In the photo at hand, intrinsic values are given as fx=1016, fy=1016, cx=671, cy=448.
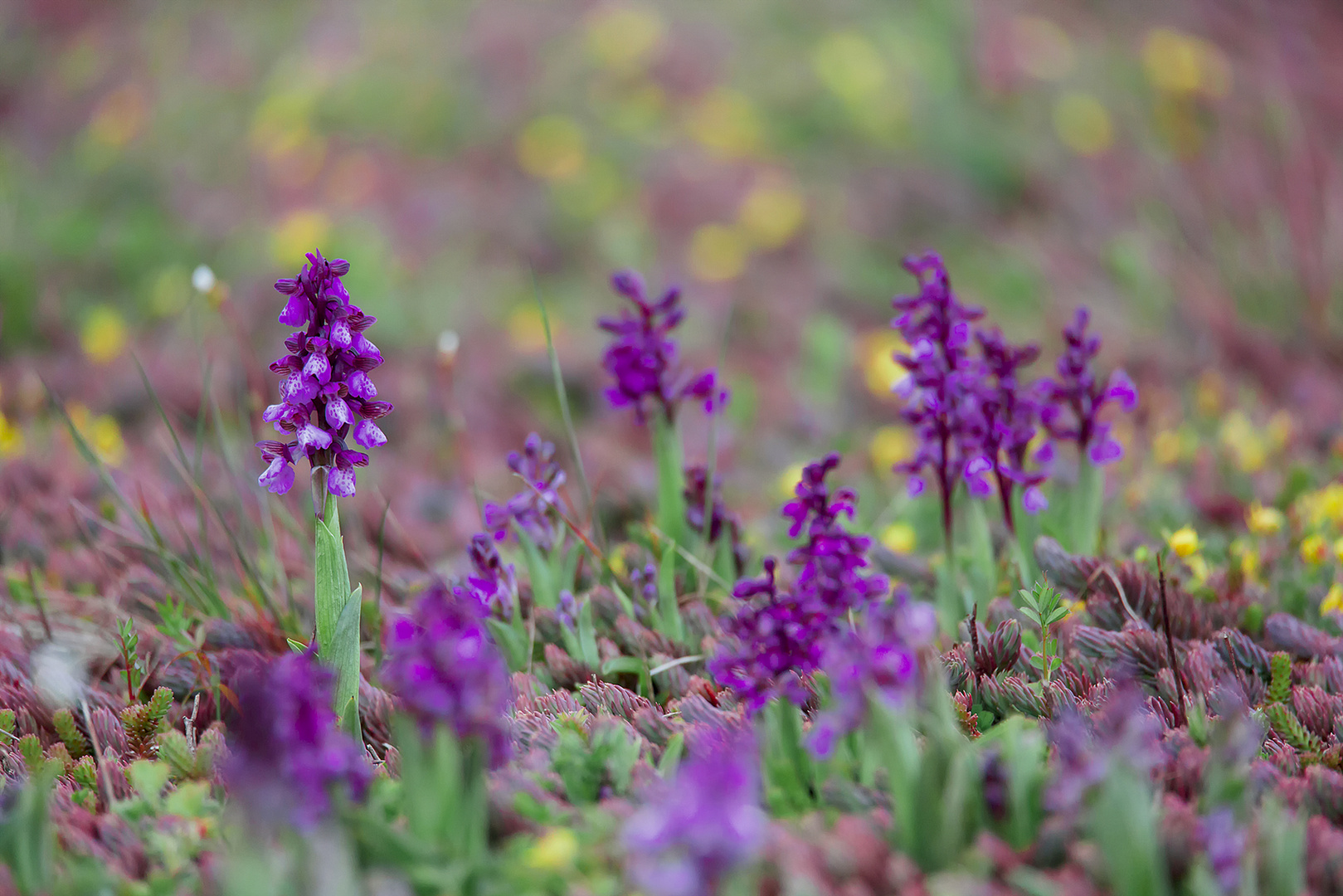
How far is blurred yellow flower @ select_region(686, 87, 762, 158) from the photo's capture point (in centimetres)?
552

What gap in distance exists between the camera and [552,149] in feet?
18.0

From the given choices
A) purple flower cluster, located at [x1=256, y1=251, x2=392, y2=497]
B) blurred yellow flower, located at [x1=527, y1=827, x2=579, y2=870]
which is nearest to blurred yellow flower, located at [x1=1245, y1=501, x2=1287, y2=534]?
blurred yellow flower, located at [x1=527, y1=827, x2=579, y2=870]

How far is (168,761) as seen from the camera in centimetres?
188

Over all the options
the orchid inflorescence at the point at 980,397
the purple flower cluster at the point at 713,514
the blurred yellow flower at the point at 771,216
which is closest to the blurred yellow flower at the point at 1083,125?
the blurred yellow flower at the point at 771,216

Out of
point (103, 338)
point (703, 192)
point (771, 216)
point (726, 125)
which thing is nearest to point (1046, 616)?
point (771, 216)

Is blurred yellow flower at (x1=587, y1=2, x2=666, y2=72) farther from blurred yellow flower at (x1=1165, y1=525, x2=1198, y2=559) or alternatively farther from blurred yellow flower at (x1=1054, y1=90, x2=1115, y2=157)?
blurred yellow flower at (x1=1165, y1=525, x2=1198, y2=559)

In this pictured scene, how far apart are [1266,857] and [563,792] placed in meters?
1.08

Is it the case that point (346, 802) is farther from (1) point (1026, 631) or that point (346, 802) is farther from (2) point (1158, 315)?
(2) point (1158, 315)

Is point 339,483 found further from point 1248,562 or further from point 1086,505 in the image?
point 1248,562

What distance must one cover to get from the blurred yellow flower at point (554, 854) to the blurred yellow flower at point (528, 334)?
10.7 ft

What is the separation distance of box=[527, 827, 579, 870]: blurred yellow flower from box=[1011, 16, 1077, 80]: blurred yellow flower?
5617 mm

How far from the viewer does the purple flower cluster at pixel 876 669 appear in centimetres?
151

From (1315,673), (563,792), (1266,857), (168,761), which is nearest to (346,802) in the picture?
(563,792)

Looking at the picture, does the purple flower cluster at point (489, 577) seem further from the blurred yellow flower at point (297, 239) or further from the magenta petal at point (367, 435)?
the blurred yellow flower at point (297, 239)
